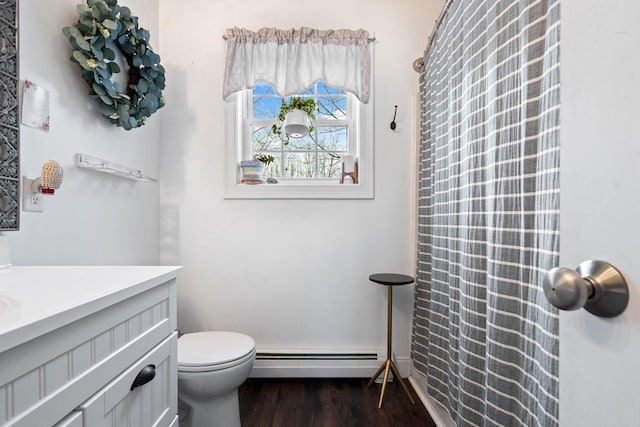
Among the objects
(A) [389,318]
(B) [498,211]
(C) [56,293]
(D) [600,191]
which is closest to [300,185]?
(A) [389,318]

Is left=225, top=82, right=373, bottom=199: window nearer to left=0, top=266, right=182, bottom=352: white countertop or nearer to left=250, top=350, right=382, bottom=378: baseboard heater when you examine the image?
left=250, top=350, right=382, bottom=378: baseboard heater

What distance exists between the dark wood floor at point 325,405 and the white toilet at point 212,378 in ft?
0.85

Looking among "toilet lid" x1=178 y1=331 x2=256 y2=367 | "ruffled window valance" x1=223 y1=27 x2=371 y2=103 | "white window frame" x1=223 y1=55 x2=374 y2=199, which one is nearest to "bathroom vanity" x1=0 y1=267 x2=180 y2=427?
"toilet lid" x1=178 y1=331 x2=256 y2=367

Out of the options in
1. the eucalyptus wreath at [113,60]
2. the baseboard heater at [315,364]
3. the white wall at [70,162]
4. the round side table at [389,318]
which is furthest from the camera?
the baseboard heater at [315,364]

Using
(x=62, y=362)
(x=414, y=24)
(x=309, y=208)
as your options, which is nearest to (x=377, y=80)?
(x=414, y=24)

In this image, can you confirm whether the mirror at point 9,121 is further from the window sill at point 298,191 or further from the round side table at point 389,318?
the round side table at point 389,318

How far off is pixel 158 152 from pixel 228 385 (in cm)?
147

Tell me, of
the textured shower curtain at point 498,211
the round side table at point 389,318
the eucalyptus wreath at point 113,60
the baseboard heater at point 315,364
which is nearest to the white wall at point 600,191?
the textured shower curtain at point 498,211

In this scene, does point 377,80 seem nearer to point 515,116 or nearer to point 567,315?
point 515,116

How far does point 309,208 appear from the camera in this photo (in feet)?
6.70

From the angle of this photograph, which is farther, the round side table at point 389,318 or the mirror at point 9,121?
the round side table at point 389,318

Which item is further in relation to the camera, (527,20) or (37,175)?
(37,175)

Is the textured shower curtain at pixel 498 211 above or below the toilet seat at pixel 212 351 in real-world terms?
above

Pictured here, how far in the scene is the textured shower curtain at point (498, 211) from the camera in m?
0.82
